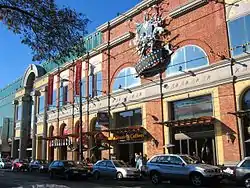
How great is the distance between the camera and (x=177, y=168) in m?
19.1

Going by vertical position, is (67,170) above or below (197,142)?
below

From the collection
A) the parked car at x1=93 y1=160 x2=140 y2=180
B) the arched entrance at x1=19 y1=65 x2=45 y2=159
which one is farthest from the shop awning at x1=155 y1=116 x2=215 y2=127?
the arched entrance at x1=19 y1=65 x2=45 y2=159

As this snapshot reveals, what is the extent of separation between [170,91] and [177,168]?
10.8m

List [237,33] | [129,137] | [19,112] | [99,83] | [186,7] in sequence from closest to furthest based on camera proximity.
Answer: [237,33]
[186,7]
[129,137]
[99,83]
[19,112]

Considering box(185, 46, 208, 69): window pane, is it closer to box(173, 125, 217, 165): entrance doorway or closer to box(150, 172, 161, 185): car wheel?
box(173, 125, 217, 165): entrance doorway

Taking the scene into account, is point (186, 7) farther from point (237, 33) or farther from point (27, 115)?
point (27, 115)

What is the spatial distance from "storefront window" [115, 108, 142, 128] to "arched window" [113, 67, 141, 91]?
8.19 ft

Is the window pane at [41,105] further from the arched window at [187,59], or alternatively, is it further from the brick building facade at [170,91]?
the arched window at [187,59]

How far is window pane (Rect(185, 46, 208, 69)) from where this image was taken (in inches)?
1068

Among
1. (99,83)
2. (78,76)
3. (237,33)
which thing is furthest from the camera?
(78,76)

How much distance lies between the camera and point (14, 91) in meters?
64.2

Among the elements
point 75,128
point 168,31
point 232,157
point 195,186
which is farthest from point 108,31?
point 195,186

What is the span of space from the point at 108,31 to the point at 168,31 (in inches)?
→ 371

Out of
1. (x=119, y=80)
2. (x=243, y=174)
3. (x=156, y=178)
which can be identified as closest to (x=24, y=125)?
(x=119, y=80)
